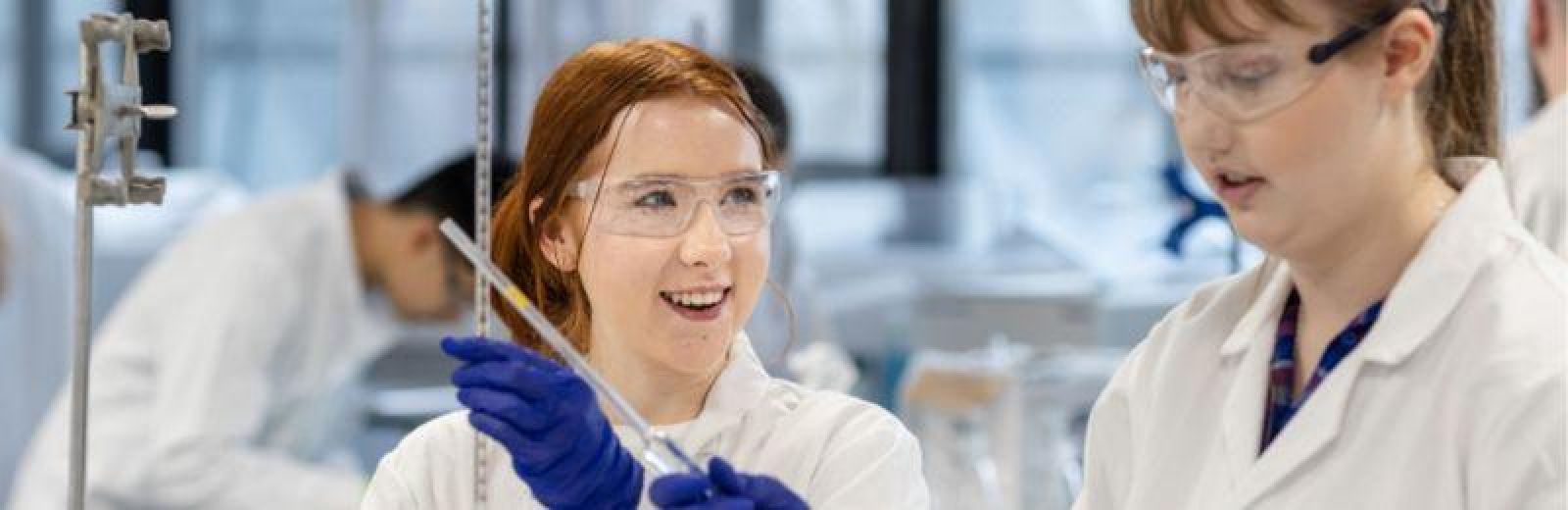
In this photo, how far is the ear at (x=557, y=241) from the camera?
4.72 ft

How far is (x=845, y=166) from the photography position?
5.32 meters

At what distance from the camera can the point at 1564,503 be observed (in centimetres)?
122

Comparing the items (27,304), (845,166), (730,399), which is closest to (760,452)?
(730,399)

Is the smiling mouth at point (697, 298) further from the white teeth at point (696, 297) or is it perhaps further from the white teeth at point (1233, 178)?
the white teeth at point (1233, 178)

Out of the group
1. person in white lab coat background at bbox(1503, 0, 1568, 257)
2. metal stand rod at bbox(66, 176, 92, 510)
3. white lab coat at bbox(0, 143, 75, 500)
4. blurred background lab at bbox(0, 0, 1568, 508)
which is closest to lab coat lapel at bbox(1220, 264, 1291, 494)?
metal stand rod at bbox(66, 176, 92, 510)

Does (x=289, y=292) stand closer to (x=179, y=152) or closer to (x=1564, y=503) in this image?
(x=1564, y=503)

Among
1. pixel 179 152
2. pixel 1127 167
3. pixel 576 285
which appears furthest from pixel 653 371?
pixel 179 152

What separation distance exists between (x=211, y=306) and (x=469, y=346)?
6.41 feet

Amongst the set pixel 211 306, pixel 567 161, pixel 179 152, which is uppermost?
pixel 567 161

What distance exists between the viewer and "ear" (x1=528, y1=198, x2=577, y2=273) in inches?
56.7

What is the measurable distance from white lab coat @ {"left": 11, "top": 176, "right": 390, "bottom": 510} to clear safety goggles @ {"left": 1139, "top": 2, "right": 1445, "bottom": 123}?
200cm

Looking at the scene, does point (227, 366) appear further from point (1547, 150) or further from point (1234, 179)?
point (1234, 179)

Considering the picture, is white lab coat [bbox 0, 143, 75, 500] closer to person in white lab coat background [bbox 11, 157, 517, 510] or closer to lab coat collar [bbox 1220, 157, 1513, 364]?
person in white lab coat background [bbox 11, 157, 517, 510]

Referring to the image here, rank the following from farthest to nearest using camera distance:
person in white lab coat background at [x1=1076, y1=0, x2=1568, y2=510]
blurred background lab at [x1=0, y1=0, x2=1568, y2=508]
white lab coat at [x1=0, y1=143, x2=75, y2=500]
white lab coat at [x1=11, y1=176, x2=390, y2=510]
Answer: white lab coat at [x1=0, y1=143, x2=75, y2=500] < blurred background lab at [x1=0, y1=0, x2=1568, y2=508] < white lab coat at [x1=11, y1=176, x2=390, y2=510] < person in white lab coat background at [x1=1076, y1=0, x2=1568, y2=510]
